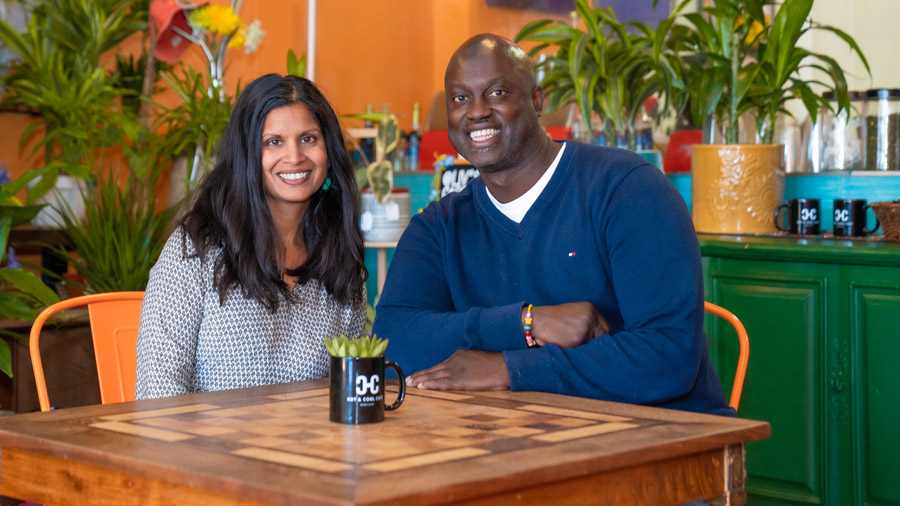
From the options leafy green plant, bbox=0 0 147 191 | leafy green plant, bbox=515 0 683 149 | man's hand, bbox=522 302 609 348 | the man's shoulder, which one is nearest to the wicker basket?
leafy green plant, bbox=515 0 683 149

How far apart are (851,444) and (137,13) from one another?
2.93 m

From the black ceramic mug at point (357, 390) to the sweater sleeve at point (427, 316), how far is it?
375mm

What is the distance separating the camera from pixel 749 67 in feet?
9.82

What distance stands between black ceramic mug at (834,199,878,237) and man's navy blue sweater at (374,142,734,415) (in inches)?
48.4

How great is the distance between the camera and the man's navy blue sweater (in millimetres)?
1565

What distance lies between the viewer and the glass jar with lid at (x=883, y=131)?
3002mm

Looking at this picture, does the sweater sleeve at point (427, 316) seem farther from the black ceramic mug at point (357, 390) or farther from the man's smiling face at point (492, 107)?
the black ceramic mug at point (357, 390)

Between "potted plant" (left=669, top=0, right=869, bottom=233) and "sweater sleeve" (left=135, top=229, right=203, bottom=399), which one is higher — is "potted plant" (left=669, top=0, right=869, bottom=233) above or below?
above

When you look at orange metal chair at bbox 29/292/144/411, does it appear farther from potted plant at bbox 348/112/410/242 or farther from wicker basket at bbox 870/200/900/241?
wicker basket at bbox 870/200/900/241

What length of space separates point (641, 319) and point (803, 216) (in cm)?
148

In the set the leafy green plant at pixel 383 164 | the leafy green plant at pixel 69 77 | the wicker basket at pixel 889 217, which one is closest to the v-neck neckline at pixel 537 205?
the wicker basket at pixel 889 217

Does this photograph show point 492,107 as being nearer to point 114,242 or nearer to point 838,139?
point 838,139

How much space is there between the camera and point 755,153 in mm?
2969

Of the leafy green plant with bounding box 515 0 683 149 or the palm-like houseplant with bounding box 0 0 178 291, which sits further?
the palm-like houseplant with bounding box 0 0 178 291
